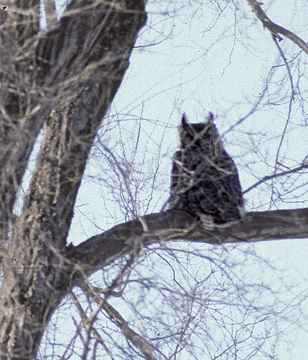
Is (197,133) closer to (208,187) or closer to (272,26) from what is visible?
(208,187)

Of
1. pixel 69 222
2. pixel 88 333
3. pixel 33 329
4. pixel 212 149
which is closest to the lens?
pixel 88 333

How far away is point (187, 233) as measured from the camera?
420 cm

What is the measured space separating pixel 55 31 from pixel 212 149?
5.16 feet

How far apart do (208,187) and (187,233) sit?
464 millimetres

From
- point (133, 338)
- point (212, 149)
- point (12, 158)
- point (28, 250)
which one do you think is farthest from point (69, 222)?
point (212, 149)

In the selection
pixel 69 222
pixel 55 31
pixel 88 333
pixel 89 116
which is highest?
pixel 55 31

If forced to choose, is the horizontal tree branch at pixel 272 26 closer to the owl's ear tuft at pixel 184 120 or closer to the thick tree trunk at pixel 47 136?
the owl's ear tuft at pixel 184 120

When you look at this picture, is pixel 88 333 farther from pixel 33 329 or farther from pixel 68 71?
pixel 68 71

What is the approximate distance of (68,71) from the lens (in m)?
4.21

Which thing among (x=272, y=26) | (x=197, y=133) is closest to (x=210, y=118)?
(x=197, y=133)

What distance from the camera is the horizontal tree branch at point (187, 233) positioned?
4.18m

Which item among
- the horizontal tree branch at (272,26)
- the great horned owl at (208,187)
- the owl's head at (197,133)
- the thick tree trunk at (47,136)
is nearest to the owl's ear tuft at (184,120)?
the owl's head at (197,133)

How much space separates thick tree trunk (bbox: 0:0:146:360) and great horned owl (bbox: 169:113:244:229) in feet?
2.46

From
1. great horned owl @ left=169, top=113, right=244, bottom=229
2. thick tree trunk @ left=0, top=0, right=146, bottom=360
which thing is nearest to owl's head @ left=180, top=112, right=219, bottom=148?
great horned owl @ left=169, top=113, right=244, bottom=229
